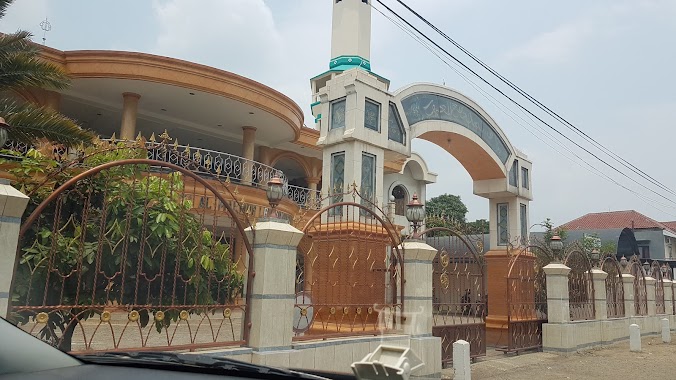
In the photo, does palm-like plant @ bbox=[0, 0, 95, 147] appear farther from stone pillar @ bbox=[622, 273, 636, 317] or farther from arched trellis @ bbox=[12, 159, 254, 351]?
stone pillar @ bbox=[622, 273, 636, 317]

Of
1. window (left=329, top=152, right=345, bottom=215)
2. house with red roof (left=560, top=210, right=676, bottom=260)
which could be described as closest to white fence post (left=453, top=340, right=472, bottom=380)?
window (left=329, top=152, right=345, bottom=215)

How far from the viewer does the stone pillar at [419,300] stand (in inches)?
296

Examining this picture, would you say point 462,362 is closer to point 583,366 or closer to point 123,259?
point 583,366

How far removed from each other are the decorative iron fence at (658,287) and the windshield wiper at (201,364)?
19.7m

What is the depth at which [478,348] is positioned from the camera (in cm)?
963

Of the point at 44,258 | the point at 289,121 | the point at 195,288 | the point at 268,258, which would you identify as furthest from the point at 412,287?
the point at 289,121

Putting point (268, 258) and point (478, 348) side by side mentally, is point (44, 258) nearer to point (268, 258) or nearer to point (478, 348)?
point (268, 258)

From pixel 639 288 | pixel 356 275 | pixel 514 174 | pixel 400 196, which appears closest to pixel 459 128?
pixel 514 174

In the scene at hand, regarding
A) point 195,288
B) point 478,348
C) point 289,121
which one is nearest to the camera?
point 195,288

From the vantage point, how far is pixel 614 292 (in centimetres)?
1461

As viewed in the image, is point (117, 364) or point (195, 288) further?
point (195, 288)

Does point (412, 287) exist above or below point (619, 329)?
above

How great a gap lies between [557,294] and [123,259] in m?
9.56

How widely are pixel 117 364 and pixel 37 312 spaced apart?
10.5ft
